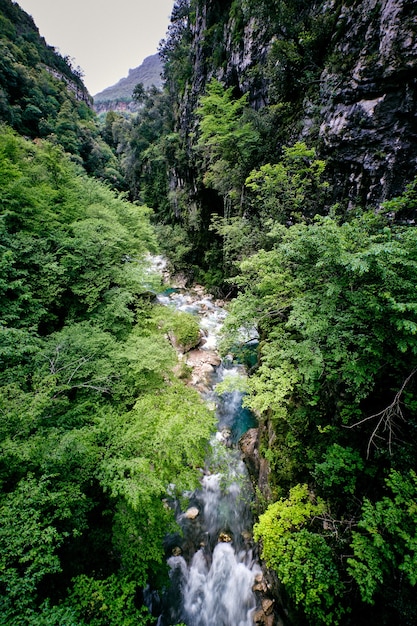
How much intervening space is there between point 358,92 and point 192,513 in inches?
566

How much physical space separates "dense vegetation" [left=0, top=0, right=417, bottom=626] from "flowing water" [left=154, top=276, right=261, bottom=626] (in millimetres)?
1110

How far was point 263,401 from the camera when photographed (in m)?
6.04

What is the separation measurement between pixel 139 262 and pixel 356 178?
9863mm

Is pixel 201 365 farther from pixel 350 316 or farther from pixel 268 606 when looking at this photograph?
pixel 350 316

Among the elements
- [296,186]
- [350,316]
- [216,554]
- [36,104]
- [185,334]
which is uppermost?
[36,104]

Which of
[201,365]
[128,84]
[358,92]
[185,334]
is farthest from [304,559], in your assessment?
[128,84]

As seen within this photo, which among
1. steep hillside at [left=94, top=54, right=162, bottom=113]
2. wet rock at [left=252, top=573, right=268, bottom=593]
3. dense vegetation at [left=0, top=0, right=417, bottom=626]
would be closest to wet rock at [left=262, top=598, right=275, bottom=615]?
wet rock at [left=252, top=573, right=268, bottom=593]

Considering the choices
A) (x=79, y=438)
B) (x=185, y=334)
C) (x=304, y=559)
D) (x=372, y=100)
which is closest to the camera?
(x=304, y=559)

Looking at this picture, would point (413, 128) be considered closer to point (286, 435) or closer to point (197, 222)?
point (286, 435)

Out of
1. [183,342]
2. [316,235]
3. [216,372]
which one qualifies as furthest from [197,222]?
[316,235]

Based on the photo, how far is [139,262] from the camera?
42.4 ft

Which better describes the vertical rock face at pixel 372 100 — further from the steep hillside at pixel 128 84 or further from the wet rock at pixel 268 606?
the steep hillside at pixel 128 84

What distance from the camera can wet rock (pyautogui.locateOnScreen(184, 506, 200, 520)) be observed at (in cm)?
751

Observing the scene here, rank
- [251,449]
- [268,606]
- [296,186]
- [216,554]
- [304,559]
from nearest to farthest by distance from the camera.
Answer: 1. [304,559]
2. [268,606]
3. [216,554]
4. [251,449]
5. [296,186]
